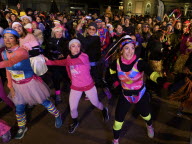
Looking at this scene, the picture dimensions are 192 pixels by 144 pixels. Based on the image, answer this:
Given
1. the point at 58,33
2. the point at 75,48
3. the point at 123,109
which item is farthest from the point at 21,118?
the point at 58,33

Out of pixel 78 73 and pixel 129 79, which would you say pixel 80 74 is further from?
pixel 129 79

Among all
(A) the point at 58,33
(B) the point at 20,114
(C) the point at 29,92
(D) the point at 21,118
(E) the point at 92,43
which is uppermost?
(A) the point at 58,33

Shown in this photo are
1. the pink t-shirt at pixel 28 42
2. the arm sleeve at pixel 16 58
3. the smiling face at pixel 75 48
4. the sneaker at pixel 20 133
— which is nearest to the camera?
the arm sleeve at pixel 16 58

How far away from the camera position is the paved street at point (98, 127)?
3.23 m

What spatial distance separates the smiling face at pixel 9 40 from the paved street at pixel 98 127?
6.08ft

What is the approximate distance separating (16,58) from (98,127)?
2.19 meters

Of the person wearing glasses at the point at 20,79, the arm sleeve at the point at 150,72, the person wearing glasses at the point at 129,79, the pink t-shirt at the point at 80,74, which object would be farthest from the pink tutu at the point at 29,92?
the arm sleeve at the point at 150,72

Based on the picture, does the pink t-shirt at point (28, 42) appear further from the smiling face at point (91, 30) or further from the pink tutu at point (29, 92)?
the smiling face at point (91, 30)

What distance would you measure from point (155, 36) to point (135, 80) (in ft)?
8.89

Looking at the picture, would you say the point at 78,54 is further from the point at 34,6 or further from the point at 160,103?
the point at 34,6

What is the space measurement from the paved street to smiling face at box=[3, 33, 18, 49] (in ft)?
6.08

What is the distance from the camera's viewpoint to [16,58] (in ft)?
8.50

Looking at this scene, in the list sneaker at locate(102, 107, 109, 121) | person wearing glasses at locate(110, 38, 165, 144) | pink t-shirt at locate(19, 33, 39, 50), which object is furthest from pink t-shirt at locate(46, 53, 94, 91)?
pink t-shirt at locate(19, 33, 39, 50)

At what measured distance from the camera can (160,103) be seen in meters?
4.47
